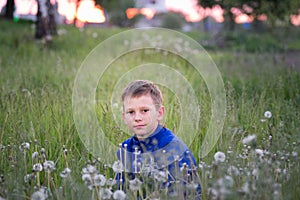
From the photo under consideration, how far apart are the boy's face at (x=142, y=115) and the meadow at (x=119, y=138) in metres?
0.32

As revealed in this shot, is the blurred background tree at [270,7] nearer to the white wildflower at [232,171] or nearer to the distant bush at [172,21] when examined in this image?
the white wildflower at [232,171]

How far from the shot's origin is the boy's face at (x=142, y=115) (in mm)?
2852

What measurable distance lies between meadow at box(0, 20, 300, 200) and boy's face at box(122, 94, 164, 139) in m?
0.32

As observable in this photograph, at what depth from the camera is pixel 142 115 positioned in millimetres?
2861

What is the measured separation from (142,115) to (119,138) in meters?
0.38

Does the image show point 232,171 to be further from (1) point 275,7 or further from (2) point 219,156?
(1) point 275,7

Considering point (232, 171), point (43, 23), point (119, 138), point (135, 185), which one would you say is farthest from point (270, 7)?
point (135, 185)

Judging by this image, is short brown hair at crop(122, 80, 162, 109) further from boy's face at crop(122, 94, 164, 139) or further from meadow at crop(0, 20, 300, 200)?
meadow at crop(0, 20, 300, 200)

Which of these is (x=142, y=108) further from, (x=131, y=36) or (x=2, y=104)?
(x=131, y=36)

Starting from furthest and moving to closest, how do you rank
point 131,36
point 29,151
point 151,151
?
point 131,36
point 29,151
point 151,151

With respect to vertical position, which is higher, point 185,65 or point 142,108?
point 142,108

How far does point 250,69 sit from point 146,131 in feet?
15.1

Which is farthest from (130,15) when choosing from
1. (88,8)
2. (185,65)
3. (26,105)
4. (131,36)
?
(26,105)

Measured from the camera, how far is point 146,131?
2854 mm
